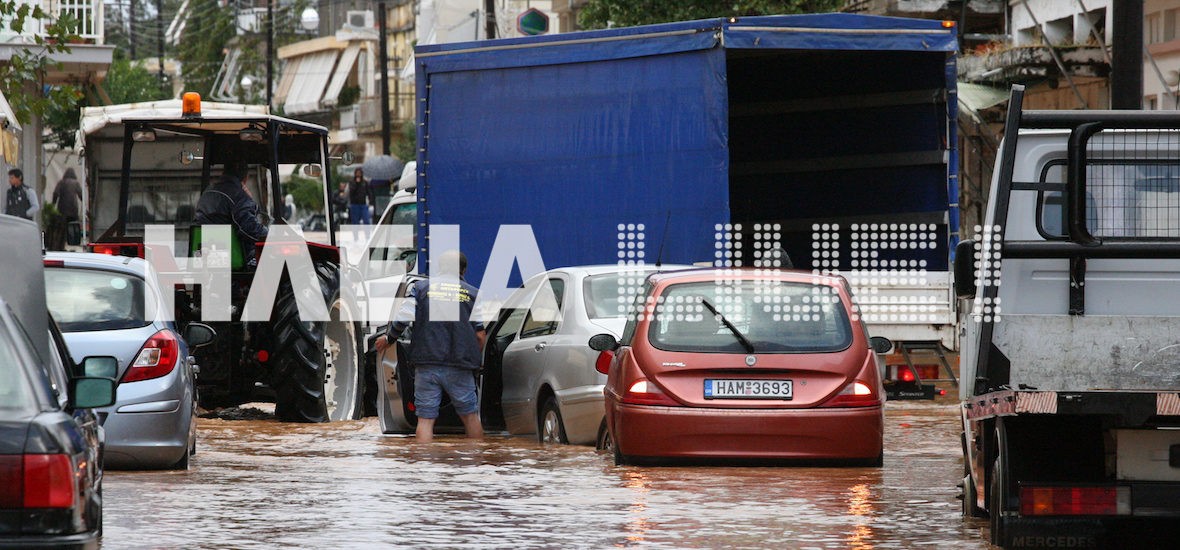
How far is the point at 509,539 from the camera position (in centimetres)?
977

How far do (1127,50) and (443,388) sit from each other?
19.7ft

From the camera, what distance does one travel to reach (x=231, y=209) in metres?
16.3

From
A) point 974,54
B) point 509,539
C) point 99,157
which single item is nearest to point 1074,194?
point 509,539

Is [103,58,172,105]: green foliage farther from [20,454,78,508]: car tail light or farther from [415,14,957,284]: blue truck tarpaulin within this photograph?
[20,454,78,508]: car tail light

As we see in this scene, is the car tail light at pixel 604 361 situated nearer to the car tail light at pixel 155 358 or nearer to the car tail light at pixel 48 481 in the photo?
the car tail light at pixel 155 358

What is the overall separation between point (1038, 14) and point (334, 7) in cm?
7677

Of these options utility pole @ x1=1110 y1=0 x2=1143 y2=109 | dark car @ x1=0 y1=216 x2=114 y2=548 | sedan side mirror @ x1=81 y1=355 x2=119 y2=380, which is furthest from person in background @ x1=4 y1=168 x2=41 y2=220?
dark car @ x1=0 y1=216 x2=114 y2=548

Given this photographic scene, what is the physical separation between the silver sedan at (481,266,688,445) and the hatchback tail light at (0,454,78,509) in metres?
7.94

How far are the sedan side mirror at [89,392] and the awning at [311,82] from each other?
94060 millimetres

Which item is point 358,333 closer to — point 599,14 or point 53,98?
point 53,98

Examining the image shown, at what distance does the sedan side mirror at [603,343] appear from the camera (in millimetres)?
13656

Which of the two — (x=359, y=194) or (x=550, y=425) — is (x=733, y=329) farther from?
(x=359, y=194)

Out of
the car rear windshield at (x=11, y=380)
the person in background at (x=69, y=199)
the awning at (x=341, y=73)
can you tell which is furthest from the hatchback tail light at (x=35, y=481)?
the awning at (x=341, y=73)

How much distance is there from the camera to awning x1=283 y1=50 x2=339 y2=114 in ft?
333
